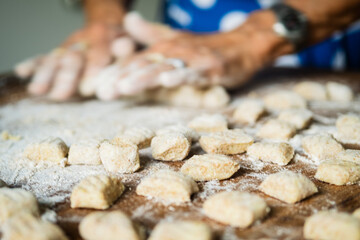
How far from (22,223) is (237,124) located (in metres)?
0.90

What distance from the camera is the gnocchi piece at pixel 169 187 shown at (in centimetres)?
81

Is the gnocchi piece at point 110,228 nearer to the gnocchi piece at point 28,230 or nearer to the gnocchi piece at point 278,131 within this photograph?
the gnocchi piece at point 28,230

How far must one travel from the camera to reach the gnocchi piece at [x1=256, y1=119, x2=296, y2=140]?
1174 mm

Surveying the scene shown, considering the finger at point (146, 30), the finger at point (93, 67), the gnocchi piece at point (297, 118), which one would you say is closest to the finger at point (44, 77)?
the finger at point (93, 67)

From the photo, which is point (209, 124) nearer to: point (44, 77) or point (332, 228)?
point (332, 228)

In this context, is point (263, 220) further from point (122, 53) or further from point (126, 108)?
point (122, 53)

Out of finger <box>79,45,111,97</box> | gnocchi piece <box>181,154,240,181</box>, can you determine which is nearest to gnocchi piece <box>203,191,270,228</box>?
gnocchi piece <box>181,154,240,181</box>

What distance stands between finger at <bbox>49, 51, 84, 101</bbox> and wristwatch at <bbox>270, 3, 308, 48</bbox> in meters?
1.08

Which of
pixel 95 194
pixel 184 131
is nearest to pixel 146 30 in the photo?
pixel 184 131

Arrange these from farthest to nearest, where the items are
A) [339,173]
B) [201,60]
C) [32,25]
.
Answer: [32,25] → [201,60] → [339,173]

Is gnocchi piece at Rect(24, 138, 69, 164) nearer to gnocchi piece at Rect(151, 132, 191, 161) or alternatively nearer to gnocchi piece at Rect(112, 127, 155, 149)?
gnocchi piece at Rect(112, 127, 155, 149)

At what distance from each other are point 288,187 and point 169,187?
27 centimetres

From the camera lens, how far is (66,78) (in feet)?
5.97

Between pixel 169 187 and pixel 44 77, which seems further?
pixel 44 77
